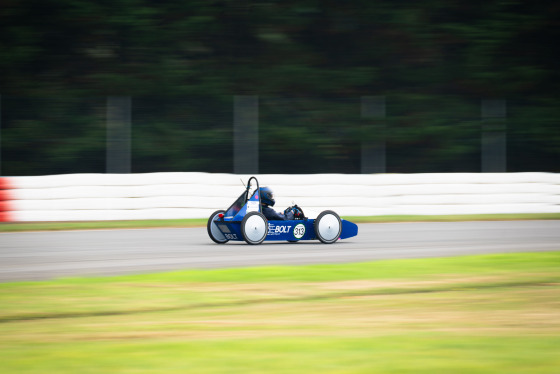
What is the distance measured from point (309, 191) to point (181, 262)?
5625 millimetres

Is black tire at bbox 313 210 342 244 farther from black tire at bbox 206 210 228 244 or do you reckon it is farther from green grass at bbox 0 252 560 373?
green grass at bbox 0 252 560 373

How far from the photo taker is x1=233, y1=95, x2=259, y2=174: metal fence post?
16.0 meters

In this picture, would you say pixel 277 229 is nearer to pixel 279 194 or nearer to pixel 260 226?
pixel 260 226

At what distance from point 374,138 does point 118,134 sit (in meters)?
5.16

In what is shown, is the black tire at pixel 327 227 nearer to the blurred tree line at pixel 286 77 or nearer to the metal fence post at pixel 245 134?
the metal fence post at pixel 245 134

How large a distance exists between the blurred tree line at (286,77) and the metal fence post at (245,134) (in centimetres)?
21

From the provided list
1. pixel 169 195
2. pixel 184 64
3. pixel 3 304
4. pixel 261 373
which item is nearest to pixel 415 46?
pixel 184 64

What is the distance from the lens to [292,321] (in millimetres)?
5840

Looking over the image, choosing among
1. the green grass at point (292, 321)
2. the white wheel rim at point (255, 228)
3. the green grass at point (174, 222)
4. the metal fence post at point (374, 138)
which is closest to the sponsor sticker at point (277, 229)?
the white wheel rim at point (255, 228)

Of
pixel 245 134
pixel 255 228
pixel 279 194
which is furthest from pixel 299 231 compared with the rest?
pixel 245 134

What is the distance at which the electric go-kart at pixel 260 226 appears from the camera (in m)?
10.7

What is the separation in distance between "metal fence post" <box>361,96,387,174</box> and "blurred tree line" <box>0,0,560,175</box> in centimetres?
7

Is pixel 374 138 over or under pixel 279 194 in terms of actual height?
over

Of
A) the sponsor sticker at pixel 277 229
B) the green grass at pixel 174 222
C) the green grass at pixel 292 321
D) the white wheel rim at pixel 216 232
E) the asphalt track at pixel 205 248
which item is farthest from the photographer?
the green grass at pixel 174 222
